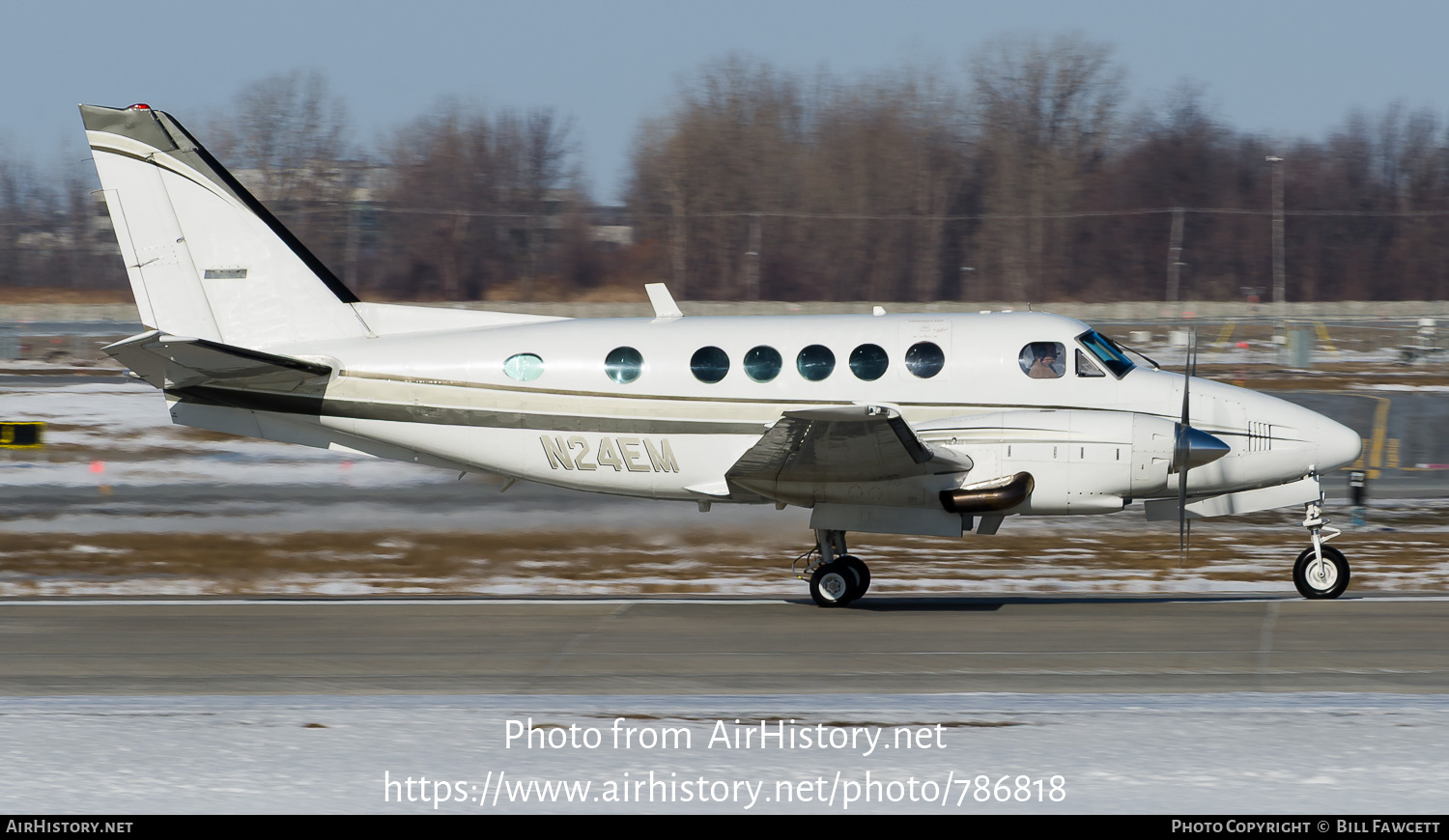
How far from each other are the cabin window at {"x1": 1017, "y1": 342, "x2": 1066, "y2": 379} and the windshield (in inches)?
9.6

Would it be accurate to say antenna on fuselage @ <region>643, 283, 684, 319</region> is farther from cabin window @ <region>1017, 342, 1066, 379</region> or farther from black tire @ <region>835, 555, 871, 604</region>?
cabin window @ <region>1017, 342, 1066, 379</region>

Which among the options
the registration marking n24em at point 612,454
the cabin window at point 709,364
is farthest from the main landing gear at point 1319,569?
the registration marking n24em at point 612,454

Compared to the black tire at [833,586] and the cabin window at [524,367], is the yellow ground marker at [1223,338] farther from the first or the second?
the cabin window at [524,367]

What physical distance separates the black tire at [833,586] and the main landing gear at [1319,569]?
4.14m

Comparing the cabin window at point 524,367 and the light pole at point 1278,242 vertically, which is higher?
the light pole at point 1278,242

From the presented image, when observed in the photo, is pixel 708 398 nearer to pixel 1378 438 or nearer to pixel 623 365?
pixel 623 365

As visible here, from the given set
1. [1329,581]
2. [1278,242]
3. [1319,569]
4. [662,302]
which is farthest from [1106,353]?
[1278,242]

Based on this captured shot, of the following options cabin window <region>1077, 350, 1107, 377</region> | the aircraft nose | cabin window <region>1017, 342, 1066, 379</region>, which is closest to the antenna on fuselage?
cabin window <region>1017, 342, 1066, 379</region>

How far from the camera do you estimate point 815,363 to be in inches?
516

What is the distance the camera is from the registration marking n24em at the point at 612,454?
1357 centimetres

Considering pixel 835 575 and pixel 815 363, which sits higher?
pixel 815 363

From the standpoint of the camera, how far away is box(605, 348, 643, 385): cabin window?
44.3ft

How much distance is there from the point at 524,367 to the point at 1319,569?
25.3 feet

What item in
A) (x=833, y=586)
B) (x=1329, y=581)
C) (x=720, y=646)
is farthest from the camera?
(x=833, y=586)
